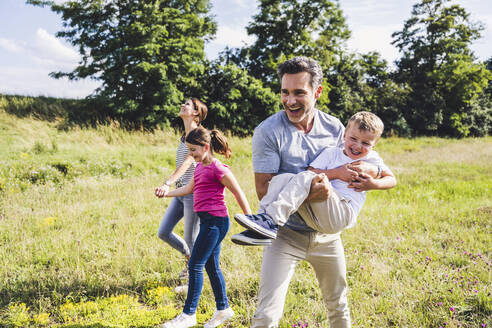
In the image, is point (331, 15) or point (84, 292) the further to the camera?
point (331, 15)

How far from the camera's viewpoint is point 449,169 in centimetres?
1239

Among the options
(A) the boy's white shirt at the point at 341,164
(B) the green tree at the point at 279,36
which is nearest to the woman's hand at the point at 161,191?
(A) the boy's white shirt at the point at 341,164

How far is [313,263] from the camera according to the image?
8.40ft

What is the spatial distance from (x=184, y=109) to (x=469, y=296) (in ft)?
13.5

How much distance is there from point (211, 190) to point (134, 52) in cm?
1761

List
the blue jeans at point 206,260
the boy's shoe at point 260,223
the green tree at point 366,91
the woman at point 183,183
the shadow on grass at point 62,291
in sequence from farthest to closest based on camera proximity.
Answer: the green tree at point 366,91 < the woman at point 183,183 < the shadow on grass at point 62,291 < the blue jeans at point 206,260 < the boy's shoe at point 260,223

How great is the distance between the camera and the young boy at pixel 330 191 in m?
2.19

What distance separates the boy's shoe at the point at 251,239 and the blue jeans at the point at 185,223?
5.75 ft

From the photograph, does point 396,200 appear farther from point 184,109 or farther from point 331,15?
point 331,15

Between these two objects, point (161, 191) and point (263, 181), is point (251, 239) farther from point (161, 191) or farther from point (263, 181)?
point (161, 191)

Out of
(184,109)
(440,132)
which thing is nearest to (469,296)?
(184,109)

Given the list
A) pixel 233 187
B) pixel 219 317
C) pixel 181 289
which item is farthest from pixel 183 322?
pixel 233 187

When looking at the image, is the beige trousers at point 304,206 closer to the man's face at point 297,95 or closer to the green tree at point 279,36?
the man's face at point 297,95

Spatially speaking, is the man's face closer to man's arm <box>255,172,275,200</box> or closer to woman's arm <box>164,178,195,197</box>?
man's arm <box>255,172,275,200</box>
